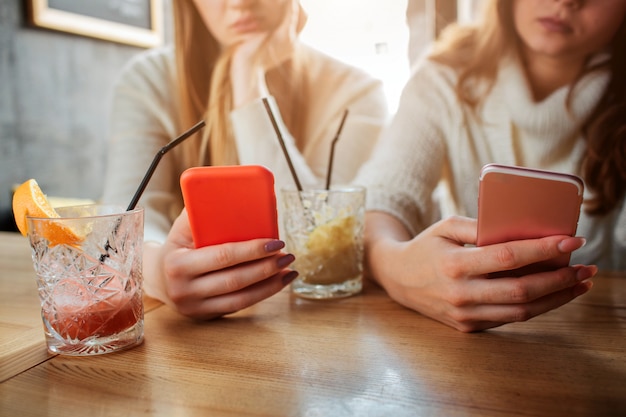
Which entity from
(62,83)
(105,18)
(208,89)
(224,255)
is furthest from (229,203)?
(62,83)

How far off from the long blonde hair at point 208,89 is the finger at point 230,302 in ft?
2.20

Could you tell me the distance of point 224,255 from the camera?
77 centimetres

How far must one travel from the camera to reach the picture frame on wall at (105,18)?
1.64 metres

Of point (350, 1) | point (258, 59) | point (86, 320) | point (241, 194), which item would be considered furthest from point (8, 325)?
point (350, 1)

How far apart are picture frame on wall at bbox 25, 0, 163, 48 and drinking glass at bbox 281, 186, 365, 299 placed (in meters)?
0.98

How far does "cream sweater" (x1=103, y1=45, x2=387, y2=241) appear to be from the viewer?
1.36 m

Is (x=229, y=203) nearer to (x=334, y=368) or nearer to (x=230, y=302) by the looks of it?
(x=230, y=302)

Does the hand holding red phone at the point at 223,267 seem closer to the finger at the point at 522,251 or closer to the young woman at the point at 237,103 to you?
the finger at the point at 522,251

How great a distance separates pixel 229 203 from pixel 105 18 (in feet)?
4.51

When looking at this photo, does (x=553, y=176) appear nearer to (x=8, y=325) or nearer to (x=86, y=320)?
(x=86, y=320)

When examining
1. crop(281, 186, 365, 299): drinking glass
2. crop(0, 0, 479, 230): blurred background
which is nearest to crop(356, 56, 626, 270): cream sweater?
crop(281, 186, 365, 299): drinking glass

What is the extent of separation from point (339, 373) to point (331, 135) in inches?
34.4

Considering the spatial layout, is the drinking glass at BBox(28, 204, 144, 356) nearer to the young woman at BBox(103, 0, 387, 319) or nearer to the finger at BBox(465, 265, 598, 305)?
the finger at BBox(465, 265, 598, 305)

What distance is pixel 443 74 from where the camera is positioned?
1308mm
